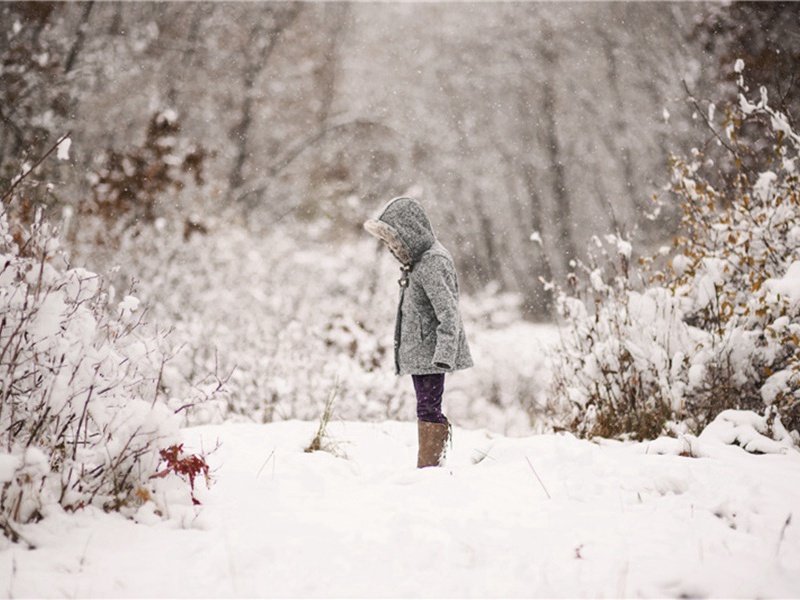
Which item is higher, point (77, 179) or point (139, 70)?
point (139, 70)

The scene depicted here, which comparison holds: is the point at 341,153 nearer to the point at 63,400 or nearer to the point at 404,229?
the point at 404,229

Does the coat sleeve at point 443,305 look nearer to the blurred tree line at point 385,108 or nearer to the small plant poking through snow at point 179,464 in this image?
the small plant poking through snow at point 179,464

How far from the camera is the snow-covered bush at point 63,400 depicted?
222cm

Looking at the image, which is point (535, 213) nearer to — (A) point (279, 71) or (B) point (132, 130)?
(A) point (279, 71)

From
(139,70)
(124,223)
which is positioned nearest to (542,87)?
(139,70)

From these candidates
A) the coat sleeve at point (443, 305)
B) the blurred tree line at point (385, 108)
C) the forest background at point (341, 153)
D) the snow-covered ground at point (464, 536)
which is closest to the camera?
the snow-covered ground at point (464, 536)

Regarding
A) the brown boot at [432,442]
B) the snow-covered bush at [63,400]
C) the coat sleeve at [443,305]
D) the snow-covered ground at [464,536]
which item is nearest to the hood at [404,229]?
the coat sleeve at [443,305]

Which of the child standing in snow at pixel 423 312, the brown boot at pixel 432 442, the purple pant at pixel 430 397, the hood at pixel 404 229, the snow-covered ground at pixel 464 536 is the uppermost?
the hood at pixel 404 229

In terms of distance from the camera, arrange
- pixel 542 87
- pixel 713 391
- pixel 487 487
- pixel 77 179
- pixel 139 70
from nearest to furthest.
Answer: pixel 487 487, pixel 713 391, pixel 77 179, pixel 139 70, pixel 542 87

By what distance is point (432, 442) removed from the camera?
3.37 metres

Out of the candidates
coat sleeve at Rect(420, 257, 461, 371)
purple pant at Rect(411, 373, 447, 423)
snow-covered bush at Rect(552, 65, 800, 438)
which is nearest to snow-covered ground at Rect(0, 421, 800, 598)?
purple pant at Rect(411, 373, 447, 423)

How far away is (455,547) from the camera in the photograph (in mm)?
2127

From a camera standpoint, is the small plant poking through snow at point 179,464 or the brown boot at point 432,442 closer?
the small plant poking through snow at point 179,464

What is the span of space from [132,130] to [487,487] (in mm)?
12245
